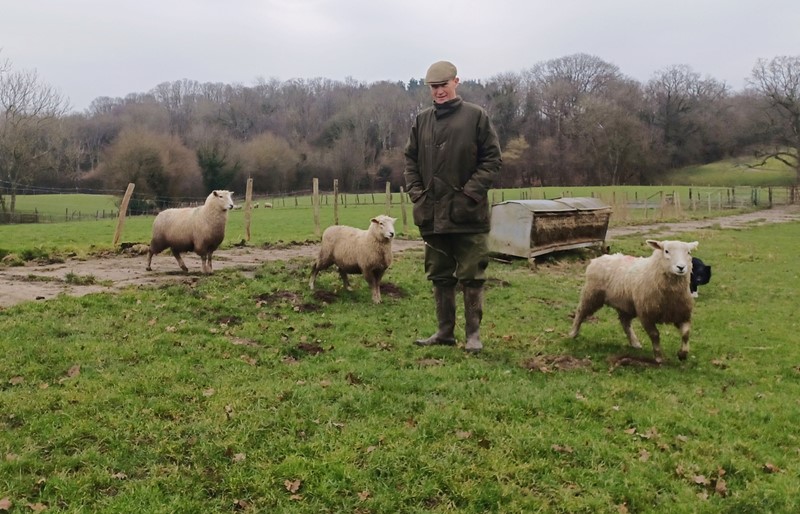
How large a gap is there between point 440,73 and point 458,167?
1065 millimetres

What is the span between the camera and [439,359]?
666 cm

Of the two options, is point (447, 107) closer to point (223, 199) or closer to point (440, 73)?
point (440, 73)

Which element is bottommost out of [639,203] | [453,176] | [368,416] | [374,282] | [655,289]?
[368,416]

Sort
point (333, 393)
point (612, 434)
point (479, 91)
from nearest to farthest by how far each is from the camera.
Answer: point (612, 434)
point (333, 393)
point (479, 91)

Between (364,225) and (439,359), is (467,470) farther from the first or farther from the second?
(364,225)

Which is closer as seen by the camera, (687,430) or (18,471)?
(18,471)

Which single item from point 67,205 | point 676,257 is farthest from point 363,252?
point 67,205

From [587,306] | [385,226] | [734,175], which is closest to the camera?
[587,306]

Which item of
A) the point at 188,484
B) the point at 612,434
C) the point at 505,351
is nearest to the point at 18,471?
the point at 188,484

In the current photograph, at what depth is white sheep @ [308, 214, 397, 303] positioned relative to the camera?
10117mm

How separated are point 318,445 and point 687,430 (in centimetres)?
315

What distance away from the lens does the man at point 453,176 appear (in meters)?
6.44

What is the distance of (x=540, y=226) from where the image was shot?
15.6 m

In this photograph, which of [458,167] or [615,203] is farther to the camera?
[615,203]
